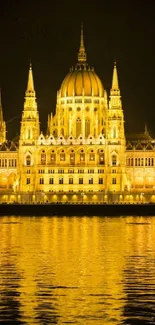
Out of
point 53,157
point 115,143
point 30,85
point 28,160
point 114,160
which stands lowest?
point 114,160

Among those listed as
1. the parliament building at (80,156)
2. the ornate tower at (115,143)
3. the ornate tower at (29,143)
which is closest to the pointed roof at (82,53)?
the parliament building at (80,156)

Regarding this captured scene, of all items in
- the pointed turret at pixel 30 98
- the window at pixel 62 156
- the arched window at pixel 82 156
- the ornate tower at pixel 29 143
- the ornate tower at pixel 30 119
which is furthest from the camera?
the pointed turret at pixel 30 98

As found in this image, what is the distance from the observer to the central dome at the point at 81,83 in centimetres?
16075

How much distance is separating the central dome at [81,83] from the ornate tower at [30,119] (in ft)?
20.5

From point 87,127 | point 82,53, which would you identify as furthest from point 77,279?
point 82,53

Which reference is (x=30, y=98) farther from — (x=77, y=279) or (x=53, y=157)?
(x=77, y=279)

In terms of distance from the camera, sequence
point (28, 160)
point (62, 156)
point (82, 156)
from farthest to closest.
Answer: point (28, 160)
point (62, 156)
point (82, 156)

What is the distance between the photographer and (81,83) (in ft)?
527

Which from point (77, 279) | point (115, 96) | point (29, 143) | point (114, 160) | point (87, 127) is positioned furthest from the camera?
point (87, 127)

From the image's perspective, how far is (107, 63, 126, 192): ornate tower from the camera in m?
150

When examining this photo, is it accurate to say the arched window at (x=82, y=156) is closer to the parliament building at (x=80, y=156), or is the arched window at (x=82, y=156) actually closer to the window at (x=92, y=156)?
the parliament building at (x=80, y=156)

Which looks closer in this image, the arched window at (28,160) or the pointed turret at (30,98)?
the arched window at (28,160)

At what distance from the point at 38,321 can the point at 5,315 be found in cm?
178

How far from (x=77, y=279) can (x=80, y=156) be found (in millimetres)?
101657
